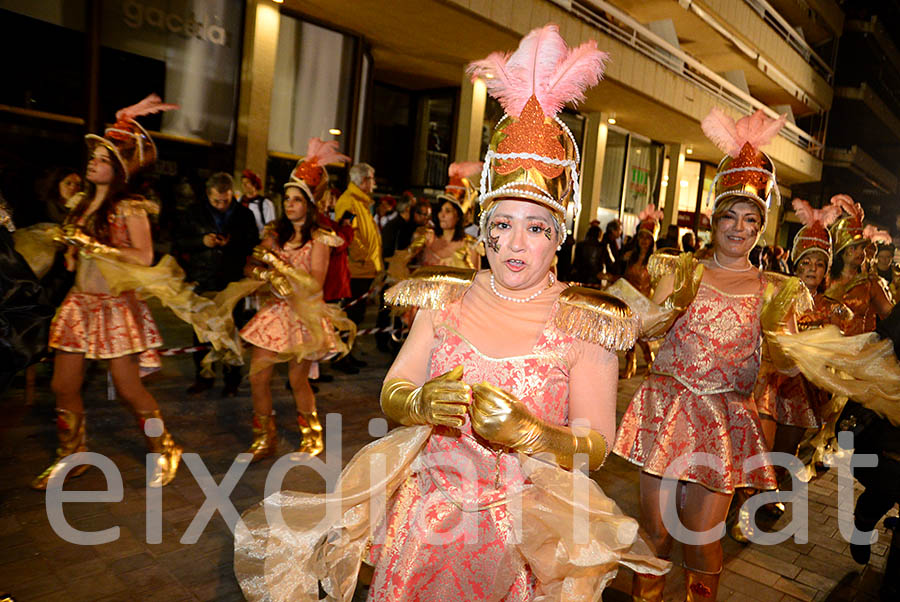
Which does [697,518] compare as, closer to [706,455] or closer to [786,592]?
[706,455]

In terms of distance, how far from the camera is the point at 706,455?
3.04m

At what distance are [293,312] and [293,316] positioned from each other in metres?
0.03

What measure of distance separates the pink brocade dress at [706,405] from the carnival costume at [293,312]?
2.43 metres

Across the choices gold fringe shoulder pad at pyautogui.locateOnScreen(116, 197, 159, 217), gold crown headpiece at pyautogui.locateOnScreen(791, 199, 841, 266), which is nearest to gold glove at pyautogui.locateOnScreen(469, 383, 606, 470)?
A: gold fringe shoulder pad at pyautogui.locateOnScreen(116, 197, 159, 217)

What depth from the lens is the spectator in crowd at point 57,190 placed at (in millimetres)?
5805

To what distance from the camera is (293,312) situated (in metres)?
4.71

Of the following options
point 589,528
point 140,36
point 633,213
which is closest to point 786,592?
point 589,528

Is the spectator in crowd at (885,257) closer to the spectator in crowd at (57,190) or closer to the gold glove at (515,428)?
the gold glove at (515,428)

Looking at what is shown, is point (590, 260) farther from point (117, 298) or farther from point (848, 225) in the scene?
point (117, 298)

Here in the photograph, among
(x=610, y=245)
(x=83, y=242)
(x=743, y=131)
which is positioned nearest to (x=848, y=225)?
(x=743, y=131)

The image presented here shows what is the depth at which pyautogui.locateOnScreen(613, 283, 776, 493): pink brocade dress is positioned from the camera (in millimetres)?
3053

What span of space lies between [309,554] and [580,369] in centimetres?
102

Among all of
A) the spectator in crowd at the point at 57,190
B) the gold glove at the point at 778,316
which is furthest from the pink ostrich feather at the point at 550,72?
the spectator in crowd at the point at 57,190

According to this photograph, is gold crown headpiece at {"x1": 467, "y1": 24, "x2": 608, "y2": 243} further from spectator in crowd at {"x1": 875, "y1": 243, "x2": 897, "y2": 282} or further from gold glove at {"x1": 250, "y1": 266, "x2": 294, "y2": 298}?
spectator in crowd at {"x1": 875, "y1": 243, "x2": 897, "y2": 282}
